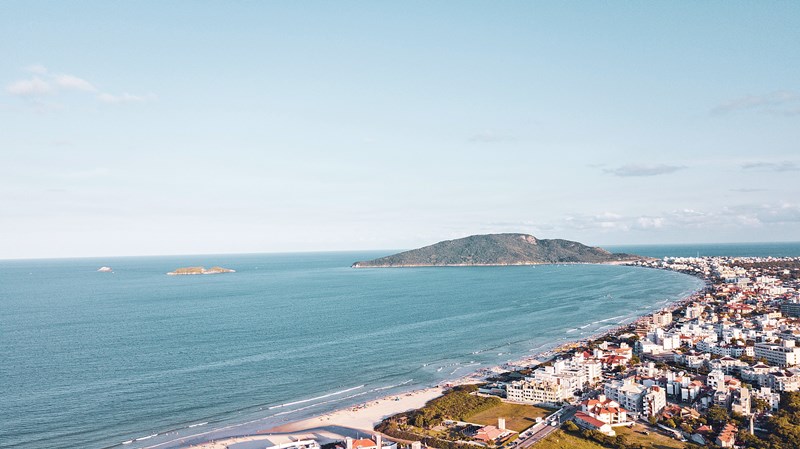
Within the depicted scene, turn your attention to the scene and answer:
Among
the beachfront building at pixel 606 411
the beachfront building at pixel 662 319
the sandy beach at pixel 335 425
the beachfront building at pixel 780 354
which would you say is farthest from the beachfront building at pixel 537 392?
the beachfront building at pixel 662 319

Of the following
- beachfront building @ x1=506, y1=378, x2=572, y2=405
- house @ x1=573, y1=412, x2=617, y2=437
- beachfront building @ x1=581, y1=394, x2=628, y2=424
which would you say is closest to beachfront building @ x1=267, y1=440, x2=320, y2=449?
beachfront building @ x1=506, y1=378, x2=572, y2=405

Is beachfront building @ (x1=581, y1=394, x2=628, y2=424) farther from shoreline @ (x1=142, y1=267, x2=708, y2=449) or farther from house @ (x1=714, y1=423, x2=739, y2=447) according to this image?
shoreline @ (x1=142, y1=267, x2=708, y2=449)

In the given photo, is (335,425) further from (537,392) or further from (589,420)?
(589,420)

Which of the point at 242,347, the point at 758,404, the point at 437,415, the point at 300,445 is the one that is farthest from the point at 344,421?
the point at 758,404

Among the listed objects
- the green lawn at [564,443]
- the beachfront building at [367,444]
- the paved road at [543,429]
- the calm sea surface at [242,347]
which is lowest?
the green lawn at [564,443]

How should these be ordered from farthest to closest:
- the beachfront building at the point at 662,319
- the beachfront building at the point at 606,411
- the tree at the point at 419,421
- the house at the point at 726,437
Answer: the beachfront building at the point at 662,319, the beachfront building at the point at 606,411, the tree at the point at 419,421, the house at the point at 726,437

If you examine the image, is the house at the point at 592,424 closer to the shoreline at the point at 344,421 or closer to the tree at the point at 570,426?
the tree at the point at 570,426

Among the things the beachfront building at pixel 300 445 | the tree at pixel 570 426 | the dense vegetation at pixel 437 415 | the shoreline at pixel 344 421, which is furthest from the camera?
the tree at pixel 570 426
